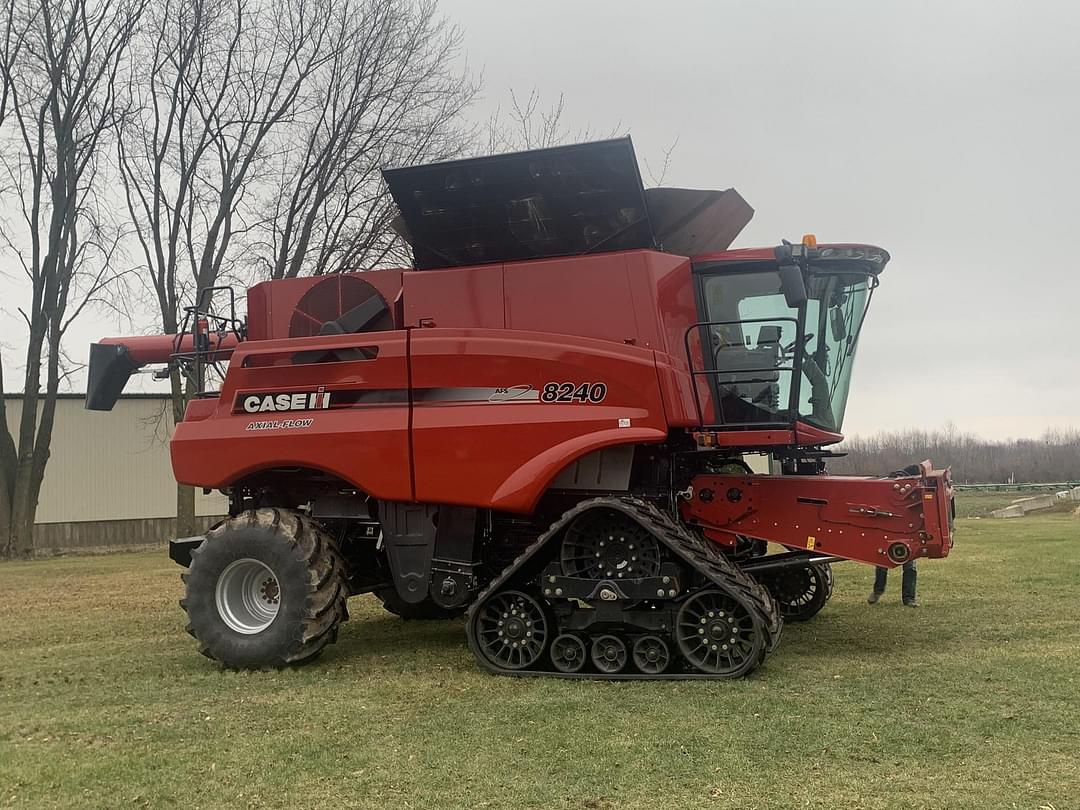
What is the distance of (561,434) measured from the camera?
22.1 ft

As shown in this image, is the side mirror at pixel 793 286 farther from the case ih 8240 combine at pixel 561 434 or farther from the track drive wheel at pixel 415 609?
the track drive wheel at pixel 415 609

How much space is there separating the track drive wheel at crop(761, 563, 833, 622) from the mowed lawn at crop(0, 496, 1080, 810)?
224mm

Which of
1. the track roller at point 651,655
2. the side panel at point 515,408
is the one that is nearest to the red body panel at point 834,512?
the side panel at point 515,408

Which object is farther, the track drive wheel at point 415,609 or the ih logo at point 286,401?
the track drive wheel at point 415,609

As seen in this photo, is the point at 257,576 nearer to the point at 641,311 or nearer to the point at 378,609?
the point at 378,609

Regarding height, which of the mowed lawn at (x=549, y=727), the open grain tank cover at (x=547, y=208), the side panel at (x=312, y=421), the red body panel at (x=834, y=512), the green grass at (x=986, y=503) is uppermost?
the open grain tank cover at (x=547, y=208)

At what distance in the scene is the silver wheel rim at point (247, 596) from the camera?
7.45 meters

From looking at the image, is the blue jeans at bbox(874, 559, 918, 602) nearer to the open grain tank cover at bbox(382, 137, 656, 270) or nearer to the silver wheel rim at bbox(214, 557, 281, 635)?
the open grain tank cover at bbox(382, 137, 656, 270)

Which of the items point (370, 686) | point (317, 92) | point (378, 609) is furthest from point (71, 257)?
point (370, 686)

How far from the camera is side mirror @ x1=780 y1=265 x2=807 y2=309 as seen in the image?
256 inches

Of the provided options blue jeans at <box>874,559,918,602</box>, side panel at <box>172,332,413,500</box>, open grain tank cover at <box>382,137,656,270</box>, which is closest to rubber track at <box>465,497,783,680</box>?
side panel at <box>172,332,413,500</box>

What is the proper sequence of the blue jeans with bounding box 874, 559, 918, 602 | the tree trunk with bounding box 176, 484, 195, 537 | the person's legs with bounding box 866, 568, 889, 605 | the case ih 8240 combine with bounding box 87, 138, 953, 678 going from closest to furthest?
the case ih 8240 combine with bounding box 87, 138, 953, 678
the blue jeans with bounding box 874, 559, 918, 602
the person's legs with bounding box 866, 568, 889, 605
the tree trunk with bounding box 176, 484, 195, 537

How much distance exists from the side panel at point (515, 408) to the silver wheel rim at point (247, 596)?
1.60 m

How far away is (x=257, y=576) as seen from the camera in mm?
7578
